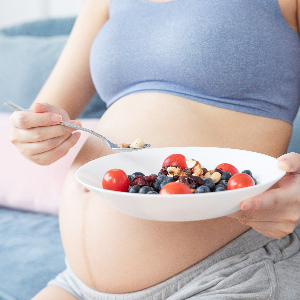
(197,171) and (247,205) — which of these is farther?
(197,171)

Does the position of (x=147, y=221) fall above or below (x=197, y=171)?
below

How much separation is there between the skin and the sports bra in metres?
0.03

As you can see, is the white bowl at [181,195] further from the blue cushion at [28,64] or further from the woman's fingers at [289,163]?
the blue cushion at [28,64]

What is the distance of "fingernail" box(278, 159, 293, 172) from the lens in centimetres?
44

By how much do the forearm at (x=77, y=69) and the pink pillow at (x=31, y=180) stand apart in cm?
20

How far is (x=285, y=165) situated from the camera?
1.46 feet

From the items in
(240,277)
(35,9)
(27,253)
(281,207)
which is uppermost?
(35,9)

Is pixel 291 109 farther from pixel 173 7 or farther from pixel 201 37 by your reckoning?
pixel 173 7

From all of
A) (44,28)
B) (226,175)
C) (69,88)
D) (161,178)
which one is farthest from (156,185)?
(44,28)

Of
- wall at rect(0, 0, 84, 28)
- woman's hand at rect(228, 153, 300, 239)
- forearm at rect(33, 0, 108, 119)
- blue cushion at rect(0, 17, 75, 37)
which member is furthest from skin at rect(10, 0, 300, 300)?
wall at rect(0, 0, 84, 28)

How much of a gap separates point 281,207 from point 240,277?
0.57 feet

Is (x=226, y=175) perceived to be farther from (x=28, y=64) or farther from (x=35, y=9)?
(x=35, y=9)

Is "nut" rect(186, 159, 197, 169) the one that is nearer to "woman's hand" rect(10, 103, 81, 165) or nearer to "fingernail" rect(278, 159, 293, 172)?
"fingernail" rect(278, 159, 293, 172)

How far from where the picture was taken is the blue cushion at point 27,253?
2.87ft
